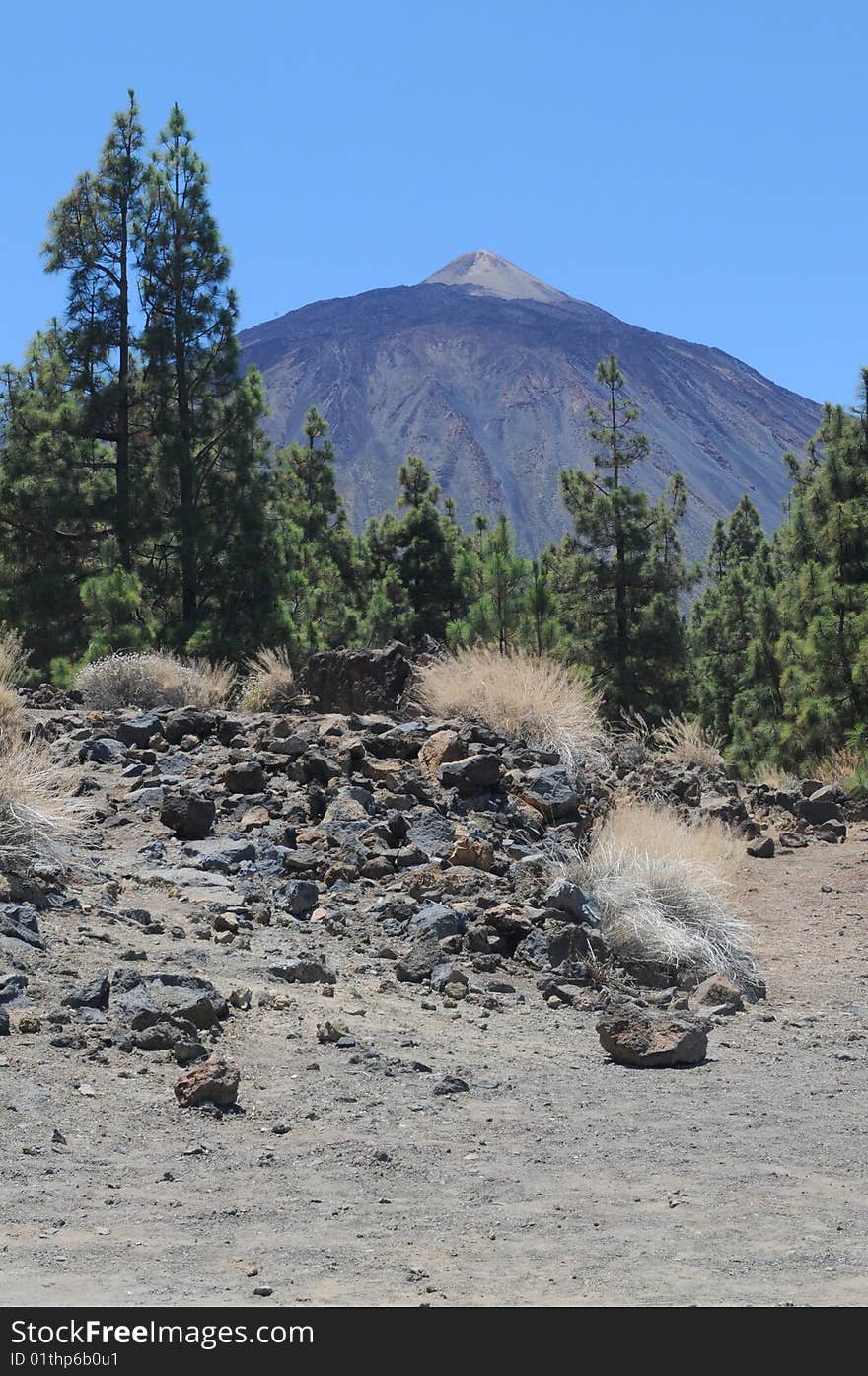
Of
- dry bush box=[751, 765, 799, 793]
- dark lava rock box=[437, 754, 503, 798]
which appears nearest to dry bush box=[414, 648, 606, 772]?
dark lava rock box=[437, 754, 503, 798]

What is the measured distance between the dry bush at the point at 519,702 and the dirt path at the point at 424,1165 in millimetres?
5105

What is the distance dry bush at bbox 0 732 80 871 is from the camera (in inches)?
315

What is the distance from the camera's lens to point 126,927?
7512mm

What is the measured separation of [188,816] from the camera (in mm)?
9711

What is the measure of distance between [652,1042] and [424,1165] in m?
1.99

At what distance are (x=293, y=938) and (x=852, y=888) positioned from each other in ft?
17.6

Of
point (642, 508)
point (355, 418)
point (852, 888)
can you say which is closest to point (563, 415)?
point (355, 418)

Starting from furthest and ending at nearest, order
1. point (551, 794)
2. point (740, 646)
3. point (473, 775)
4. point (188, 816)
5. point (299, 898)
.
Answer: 1. point (740, 646)
2. point (551, 794)
3. point (473, 775)
4. point (188, 816)
5. point (299, 898)

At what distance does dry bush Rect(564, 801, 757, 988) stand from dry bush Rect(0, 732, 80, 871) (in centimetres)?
316

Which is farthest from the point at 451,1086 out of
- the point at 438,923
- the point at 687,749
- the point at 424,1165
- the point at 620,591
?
the point at 620,591

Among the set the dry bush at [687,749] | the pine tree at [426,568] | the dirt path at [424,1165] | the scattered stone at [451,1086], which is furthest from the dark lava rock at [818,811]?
the pine tree at [426,568]

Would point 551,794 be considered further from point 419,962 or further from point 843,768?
point 843,768

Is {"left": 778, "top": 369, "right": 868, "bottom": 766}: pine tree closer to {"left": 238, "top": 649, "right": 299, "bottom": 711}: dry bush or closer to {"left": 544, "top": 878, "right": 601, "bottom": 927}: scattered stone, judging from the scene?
{"left": 238, "top": 649, "right": 299, "bottom": 711}: dry bush

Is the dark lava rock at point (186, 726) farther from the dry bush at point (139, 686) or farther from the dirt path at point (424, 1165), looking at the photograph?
the dirt path at point (424, 1165)
